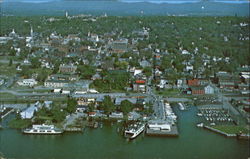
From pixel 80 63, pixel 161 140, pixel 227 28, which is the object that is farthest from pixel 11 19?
pixel 161 140

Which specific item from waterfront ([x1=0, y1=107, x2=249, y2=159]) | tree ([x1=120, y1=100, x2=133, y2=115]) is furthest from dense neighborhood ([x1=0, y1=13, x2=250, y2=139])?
waterfront ([x1=0, y1=107, x2=249, y2=159])

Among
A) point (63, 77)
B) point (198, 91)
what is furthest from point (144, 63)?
point (198, 91)

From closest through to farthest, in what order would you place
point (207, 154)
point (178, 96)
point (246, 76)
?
point (207, 154), point (178, 96), point (246, 76)

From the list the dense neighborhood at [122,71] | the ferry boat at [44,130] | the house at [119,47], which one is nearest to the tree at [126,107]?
the dense neighborhood at [122,71]

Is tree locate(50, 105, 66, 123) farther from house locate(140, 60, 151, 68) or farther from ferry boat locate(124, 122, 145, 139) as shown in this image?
house locate(140, 60, 151, 68)

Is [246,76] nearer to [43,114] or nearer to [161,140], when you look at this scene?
[161,140]

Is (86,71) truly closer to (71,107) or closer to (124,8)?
(71,107)

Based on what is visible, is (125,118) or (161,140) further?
(125,118)
